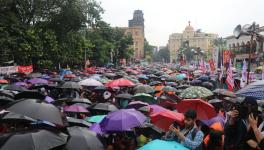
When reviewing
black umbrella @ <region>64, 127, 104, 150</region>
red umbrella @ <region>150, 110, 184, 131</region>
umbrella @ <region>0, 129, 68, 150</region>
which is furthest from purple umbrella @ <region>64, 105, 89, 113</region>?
umbrella @ <region>0, 129, 68, 150</region>

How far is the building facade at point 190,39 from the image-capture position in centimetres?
15400

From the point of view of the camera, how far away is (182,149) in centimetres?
495

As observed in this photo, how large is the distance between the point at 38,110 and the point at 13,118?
0.42 m

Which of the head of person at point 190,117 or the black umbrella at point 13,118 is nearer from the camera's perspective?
the head of person at point 190,117

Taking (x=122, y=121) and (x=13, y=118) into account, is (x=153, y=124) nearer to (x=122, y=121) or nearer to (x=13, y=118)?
(x=122, y=121)

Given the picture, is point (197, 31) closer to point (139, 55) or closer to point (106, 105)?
point (139, 55)

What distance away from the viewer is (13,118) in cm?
630

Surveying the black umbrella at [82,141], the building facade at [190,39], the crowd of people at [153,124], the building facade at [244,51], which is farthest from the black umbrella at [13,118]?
the building facade at [190,39]

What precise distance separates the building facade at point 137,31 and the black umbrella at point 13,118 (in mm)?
134247

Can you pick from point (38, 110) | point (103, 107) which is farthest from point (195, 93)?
point (38, 110)

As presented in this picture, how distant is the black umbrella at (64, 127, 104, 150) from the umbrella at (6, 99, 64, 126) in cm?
68

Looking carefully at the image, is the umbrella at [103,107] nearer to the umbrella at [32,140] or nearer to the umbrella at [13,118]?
the umbrella at [13,118]

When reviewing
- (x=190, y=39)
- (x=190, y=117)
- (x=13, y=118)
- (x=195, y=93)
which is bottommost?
(x=195, y=93)

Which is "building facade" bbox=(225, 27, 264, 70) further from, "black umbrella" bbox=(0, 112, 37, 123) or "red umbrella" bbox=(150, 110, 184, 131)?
"black umbrella" bbox=(0, 112, 37, 123)
